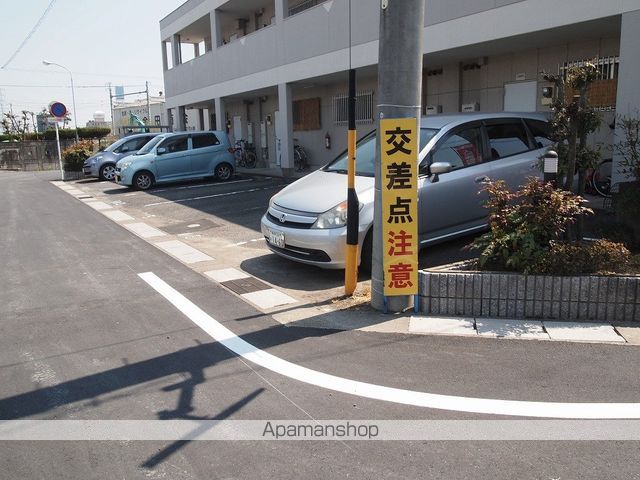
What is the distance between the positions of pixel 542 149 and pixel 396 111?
3667 millimetres

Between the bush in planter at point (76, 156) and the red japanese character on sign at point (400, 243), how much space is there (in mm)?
20888

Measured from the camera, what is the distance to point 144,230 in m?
10.8

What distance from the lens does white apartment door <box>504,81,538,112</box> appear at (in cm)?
1174

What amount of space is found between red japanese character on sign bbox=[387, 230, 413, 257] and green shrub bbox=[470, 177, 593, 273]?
2.42ft

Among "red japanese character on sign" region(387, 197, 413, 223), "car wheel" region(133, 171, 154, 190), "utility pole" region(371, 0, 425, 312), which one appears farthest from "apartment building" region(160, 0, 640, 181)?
"car wheel" region(133, 171, 154, 190)

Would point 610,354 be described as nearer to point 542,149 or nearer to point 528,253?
point 528,253

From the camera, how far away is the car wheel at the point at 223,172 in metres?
18.2

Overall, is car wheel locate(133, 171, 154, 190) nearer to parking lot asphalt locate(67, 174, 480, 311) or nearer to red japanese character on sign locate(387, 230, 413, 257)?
parking lot asphalt locate(67, 174, 480, 311)

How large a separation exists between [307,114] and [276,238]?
13982 mm

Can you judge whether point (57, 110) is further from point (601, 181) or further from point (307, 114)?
point (601, 181)

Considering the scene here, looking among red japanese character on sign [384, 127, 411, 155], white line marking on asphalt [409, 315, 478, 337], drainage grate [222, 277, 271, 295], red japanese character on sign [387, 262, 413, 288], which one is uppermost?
red japanese character on sign [384, 127, 411, 155]

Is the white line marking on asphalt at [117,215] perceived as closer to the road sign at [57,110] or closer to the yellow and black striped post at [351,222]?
Answer: the yellow and black striped post at [351,222]

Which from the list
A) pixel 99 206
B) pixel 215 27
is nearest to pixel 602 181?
pixel 99 206

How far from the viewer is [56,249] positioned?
9.06 metres
